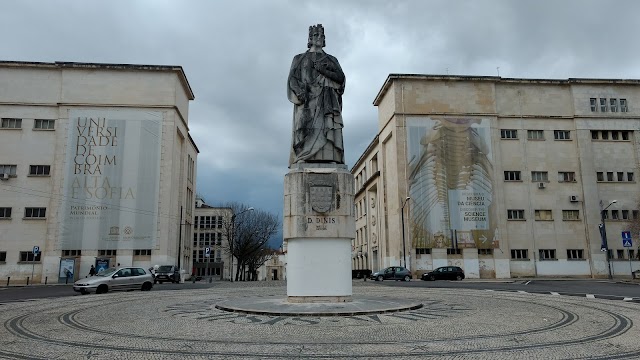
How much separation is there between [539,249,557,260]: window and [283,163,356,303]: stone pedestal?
39.1 meters

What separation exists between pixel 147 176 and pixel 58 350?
4146 centimetres

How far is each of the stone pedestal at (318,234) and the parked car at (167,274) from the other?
2942 cm

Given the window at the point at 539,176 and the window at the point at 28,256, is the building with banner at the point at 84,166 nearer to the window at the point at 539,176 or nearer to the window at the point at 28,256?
the window at the point at 28,256

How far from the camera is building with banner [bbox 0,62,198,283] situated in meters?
43.8

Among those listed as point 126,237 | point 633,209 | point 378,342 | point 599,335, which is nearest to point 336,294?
point 378,342

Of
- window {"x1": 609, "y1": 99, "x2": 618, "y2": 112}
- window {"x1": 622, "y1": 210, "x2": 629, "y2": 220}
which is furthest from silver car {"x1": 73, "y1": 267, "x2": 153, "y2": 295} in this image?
window {"x1": 609, "y1": 99, "x2": 618, "y2": 112}

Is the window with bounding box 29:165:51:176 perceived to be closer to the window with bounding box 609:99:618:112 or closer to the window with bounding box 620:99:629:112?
the window with bounding box 609:99:618:112

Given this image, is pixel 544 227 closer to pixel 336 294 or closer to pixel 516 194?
pixel 516 194

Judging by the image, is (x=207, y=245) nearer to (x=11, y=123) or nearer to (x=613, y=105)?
(x=11, y=123)

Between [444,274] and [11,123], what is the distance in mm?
43215

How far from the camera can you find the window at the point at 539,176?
48.0m

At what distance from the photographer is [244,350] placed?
7.17 metres

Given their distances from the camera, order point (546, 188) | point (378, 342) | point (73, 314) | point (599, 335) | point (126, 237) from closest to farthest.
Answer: point (378, 342), point (599, 335), point (73, 314), point (126, 237), point (546, 188)

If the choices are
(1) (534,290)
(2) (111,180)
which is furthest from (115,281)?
(2) (111,180)
